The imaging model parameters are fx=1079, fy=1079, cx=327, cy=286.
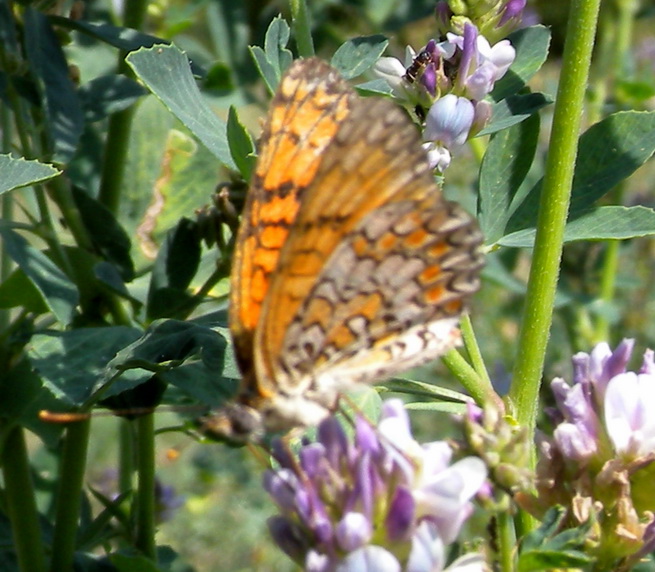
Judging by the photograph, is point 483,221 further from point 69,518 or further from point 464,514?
point 69,518

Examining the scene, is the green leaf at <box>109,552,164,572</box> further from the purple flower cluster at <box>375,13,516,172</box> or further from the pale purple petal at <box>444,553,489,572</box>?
the purple flower cluster at <box>375,13,516,172</box>

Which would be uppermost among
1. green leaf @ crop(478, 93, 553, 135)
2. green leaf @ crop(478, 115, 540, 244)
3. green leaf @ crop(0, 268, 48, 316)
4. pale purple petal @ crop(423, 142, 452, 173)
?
green leaf @ crop(478, 93, 553, 135)

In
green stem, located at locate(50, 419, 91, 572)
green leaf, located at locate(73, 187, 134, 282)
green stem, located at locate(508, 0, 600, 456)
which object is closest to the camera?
green stem, located at locate(508, 0, 600, 456)

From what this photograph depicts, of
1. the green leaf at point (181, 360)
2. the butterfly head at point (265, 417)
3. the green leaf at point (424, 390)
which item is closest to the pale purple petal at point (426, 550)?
the butterfly head at point (265, 417)

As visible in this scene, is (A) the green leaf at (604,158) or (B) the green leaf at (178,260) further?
(B) the green leaf at (178,260)

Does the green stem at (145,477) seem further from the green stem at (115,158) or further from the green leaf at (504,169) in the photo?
the green leaf at (504,169)

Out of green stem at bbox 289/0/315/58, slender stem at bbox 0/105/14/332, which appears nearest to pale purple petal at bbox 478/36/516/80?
green stem at bbox 289/0/315/58

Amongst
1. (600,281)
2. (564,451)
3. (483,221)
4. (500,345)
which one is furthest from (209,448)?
(564,451)
